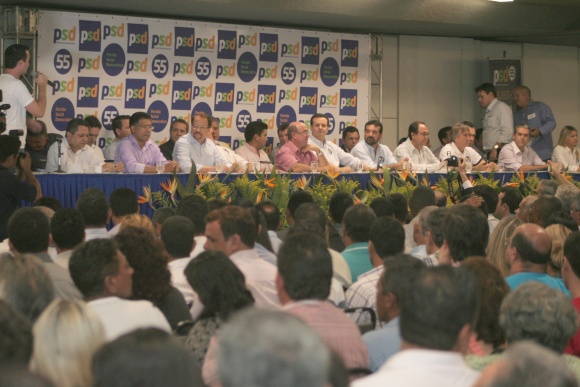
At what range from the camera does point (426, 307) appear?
7.95 ft

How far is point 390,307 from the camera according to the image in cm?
349

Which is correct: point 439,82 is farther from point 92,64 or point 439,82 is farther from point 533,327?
point 533,327

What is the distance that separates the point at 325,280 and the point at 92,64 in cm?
825

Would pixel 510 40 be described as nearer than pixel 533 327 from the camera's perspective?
No

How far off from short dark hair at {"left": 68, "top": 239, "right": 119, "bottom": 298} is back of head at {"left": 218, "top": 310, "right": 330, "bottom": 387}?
195cm

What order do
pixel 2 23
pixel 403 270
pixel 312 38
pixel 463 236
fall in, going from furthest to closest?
pixel 312 38
pixel 2 23
pixel 463 236
pixel 403 270

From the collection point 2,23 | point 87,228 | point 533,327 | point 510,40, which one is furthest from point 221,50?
point 533,327

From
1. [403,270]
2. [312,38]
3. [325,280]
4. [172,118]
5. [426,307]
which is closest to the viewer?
[426,307]

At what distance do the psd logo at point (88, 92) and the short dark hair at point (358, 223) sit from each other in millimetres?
6144

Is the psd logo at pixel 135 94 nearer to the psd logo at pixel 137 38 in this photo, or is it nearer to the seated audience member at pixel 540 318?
the psd logo at pixel 137 38

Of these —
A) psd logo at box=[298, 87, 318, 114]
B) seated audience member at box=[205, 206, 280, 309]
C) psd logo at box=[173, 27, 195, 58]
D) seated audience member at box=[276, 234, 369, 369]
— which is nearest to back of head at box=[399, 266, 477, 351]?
seated audience member at box=[276, 234, 369, 369]

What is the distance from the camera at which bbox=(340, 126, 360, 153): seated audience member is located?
1171 centimetres

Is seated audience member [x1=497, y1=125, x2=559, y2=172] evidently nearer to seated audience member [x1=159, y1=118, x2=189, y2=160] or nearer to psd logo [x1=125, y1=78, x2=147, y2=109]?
seated audience member [x1=159, y1=118, x2=189, y2=160]

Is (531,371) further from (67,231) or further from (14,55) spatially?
(14,55)
